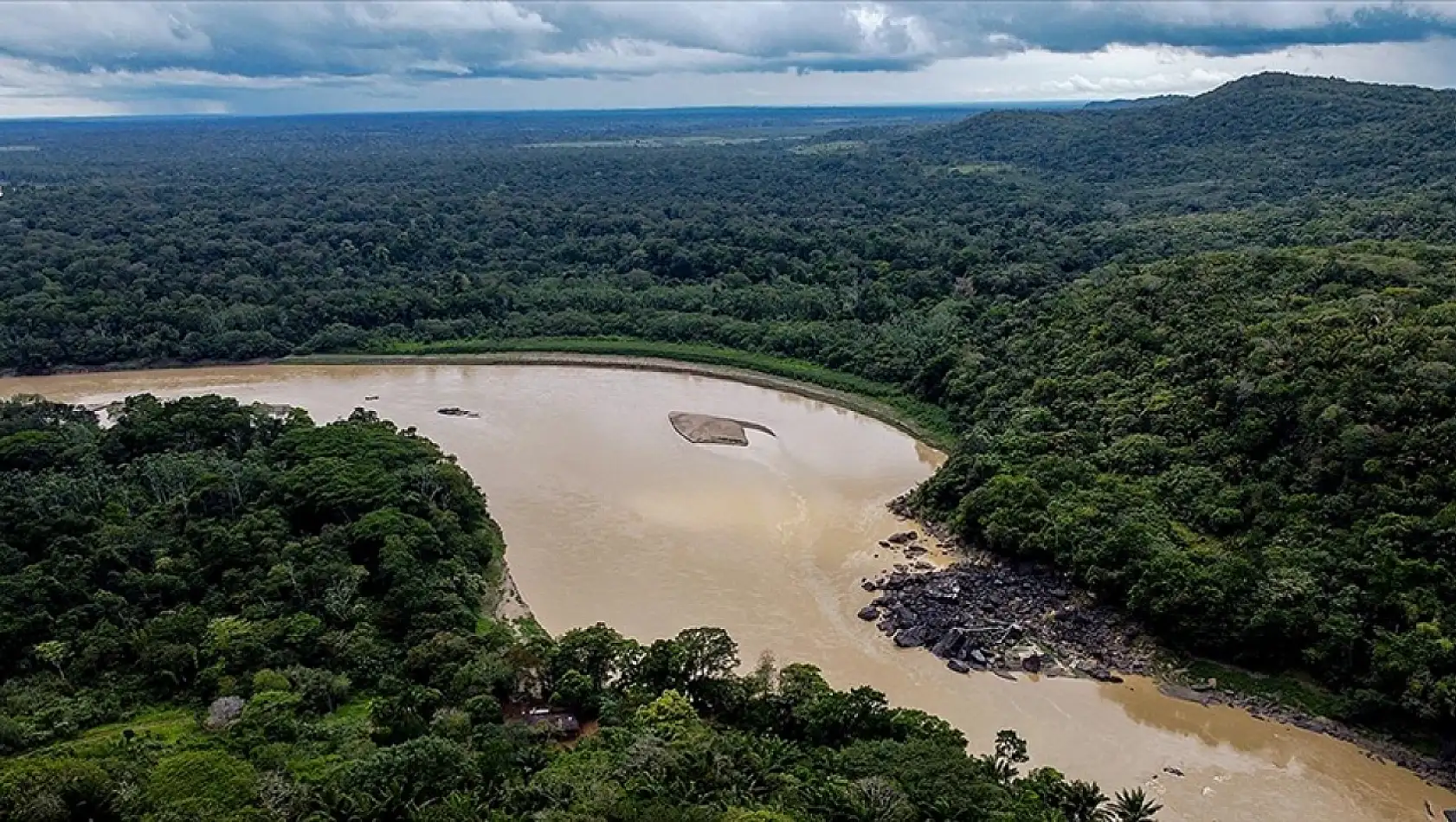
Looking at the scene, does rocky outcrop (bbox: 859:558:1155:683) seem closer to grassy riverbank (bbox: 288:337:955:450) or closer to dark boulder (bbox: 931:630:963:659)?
dark boulder (bbox: 931:630:963:659)

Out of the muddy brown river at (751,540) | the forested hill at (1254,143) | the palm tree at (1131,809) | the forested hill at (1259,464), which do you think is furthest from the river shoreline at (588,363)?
the forested hill at (1254,143)

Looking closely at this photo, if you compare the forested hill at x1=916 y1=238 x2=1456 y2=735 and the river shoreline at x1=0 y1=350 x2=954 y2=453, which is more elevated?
the forested hill at x1=916 y1=238 x2=1456 y2=735

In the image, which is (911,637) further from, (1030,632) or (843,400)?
(843,400)

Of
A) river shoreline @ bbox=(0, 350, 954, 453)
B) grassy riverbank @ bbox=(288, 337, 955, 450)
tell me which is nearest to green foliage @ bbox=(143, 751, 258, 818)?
grassy riverbank @ bbox=(288, 337, 955, 450)

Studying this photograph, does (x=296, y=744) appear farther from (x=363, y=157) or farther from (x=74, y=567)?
(x=363, y=157)

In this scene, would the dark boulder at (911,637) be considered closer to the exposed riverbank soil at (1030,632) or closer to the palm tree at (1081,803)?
the exposed riverbank soil at (1030,632)

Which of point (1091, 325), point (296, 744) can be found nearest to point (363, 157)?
point (1091, 325)

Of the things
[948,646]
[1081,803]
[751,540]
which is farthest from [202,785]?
[751,540]
